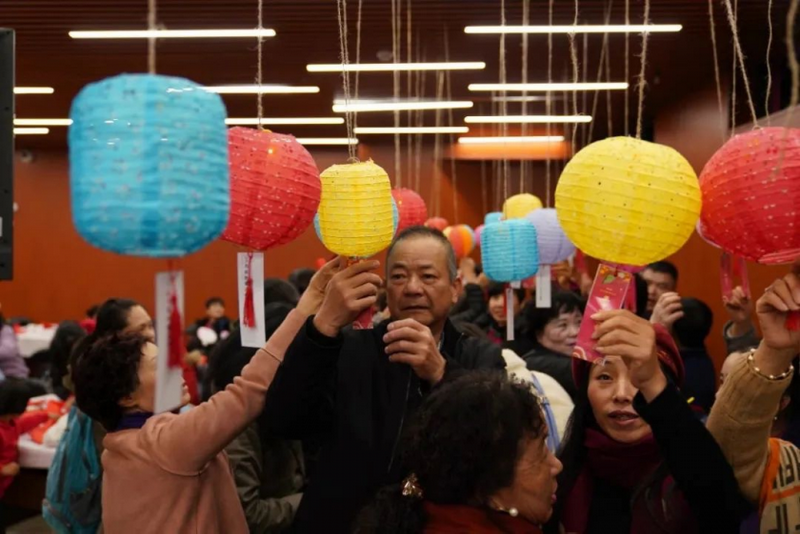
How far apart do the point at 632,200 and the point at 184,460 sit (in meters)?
0.92

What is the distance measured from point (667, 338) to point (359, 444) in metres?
0.61

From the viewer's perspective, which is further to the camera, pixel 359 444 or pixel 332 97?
pixel 332 97

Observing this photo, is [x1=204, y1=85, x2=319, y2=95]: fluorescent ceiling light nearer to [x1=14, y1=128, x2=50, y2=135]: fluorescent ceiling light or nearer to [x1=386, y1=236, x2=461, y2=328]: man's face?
[x1=14, y1=128, x2=50, y2=135]: fluorescent ceiling light

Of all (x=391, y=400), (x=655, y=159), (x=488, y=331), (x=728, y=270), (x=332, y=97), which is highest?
(x=332, y=97)

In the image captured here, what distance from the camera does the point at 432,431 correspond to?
1.27m

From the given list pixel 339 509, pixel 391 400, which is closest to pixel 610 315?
pixel 391 400

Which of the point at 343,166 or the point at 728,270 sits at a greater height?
the point at 343,166

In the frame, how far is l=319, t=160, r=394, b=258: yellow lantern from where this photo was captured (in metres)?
1.72

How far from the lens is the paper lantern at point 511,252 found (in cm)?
330

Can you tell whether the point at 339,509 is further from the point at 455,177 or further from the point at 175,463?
the point at 455,177

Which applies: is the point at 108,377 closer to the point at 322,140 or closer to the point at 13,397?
the point at 13,397

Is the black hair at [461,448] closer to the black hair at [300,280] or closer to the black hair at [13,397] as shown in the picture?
the black hair at [13,397]

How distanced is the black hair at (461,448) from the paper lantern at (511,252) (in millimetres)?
1995

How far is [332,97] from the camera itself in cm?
837
